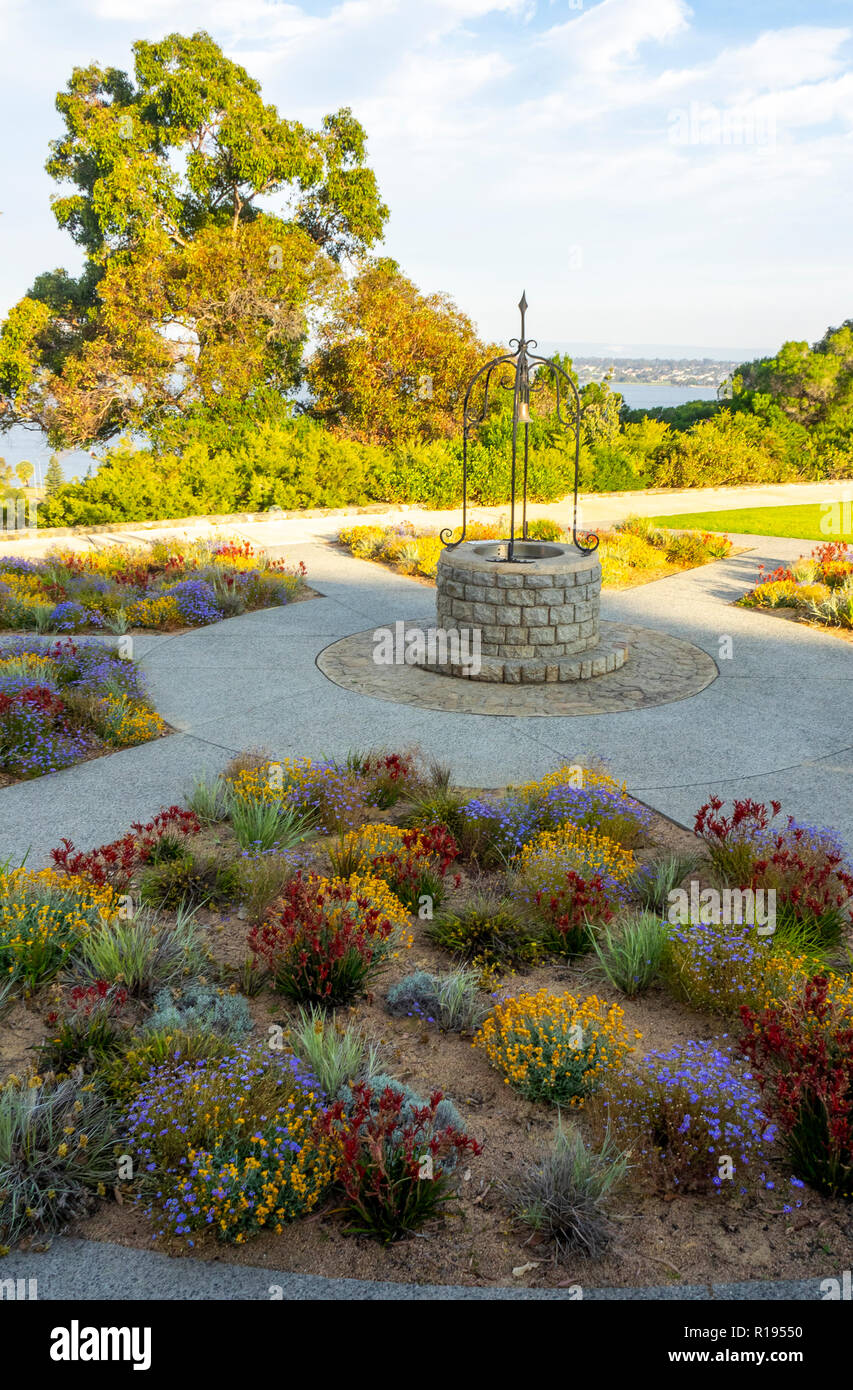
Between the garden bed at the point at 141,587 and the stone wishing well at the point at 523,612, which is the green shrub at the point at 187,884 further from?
the garden bed at the point at 141,587

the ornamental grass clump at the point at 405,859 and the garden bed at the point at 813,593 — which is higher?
the garden bed at the point at 813,593

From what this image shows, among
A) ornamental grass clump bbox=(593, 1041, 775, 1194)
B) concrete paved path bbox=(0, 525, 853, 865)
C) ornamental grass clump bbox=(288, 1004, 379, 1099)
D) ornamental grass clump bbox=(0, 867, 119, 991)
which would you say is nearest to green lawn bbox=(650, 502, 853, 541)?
concrete paved path bbox=(0, 525, 853, 865)

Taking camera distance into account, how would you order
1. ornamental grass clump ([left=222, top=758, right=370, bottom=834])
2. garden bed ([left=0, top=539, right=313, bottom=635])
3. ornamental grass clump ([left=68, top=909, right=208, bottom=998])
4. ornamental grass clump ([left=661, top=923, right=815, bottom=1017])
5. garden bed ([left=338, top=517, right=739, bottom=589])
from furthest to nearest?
garden bed ([left=338, top=517, right=739, bottom=589]) < garden bed ([left=0, top=539, right=313, bottom=635]) < ornamental grass clump ([left=222, top=758, right=370, bottom=834]) < ornamental grass clump ([left=68, top=909, right=208, bottom=998]) < ornamental grass clump ([left=661, top=923, right=815, bottom=1017])

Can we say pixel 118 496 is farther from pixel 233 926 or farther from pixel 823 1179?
pixel 823 1179

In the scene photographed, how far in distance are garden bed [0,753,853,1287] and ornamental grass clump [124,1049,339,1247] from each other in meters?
0.03

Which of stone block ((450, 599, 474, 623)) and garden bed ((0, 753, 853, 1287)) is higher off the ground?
stone block ((450, 599, 474, 623))

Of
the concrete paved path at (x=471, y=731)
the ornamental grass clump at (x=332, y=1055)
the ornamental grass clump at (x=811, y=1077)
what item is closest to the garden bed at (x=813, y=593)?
the concrete paved path at (x=471, y=731)

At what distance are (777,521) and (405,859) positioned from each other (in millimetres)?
15189

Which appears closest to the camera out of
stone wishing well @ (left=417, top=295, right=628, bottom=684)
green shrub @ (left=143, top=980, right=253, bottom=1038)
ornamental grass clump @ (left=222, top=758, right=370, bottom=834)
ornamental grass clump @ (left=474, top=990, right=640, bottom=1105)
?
ornamental grass clump @ (left=474, top=990, right=640, bottom=1105)

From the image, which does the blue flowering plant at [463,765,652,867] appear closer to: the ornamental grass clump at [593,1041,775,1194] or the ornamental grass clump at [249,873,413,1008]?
the ornamental grass clump at [249,873,413,1008]

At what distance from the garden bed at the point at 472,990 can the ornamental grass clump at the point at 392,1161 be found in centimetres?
5

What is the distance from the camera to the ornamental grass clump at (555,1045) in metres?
3.68

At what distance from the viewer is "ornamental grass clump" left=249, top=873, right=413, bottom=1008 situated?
4.25m
